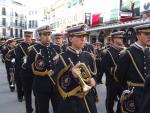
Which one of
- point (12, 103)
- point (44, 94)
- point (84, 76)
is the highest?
point (84, 76)

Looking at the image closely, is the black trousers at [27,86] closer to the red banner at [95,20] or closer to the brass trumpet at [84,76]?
the brass trumpet at [84,76]

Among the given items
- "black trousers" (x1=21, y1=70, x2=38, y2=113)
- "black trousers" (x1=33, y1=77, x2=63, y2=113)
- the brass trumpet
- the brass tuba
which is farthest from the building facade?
the brass trumpet

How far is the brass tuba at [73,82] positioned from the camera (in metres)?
5.65

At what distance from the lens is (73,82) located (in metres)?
5.92

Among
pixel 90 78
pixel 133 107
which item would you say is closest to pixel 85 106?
pixel 90 78

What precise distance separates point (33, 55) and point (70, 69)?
2747 mm

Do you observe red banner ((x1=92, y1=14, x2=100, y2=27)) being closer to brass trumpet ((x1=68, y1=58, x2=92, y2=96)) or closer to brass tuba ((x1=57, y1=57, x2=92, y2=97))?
brass tuba ((x1=57, y1=57, x2=92, y2=97))

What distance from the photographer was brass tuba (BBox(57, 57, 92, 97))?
565cm

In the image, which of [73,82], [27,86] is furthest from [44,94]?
[73,82]

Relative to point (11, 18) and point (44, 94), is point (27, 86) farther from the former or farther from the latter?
point (11, 18)

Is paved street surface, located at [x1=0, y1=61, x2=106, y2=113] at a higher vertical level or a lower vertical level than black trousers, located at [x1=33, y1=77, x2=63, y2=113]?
lower

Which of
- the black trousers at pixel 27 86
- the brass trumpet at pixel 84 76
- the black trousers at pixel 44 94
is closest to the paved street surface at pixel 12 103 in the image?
the black trousers at pixel 27 86

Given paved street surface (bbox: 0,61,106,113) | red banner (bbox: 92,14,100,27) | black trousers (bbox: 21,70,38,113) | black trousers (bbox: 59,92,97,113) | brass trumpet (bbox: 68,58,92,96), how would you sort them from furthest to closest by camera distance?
red banner (bbox: 92,14,100,27), paved street surface (bbox: 0,61,106,113), black trousers (bbox: 21,70,38,113), black trousers (bbox: 59,92,97,113), brass trumpet (bbox: 68,58,92,96)

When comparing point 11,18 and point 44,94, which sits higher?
point 11,18
